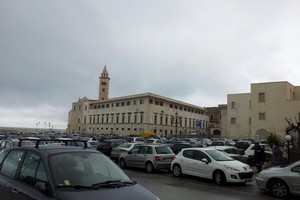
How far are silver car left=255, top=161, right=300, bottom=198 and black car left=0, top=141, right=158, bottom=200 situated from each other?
767cm

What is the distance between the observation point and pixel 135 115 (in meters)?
110

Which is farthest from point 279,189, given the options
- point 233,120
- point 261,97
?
point 233,120

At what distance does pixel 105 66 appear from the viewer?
464 ft

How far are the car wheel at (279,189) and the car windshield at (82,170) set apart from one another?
305 inches

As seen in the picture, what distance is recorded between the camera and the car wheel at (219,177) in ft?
43.6

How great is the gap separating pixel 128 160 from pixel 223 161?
673cm

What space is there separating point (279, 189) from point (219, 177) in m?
2.89

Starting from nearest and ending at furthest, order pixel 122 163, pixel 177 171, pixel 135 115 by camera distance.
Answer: pixel 177 171
pixel 122 163
pixel 135 115

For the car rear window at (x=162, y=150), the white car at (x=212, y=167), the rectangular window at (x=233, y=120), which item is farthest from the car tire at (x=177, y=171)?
the rectangular window at (x=233, y=120)

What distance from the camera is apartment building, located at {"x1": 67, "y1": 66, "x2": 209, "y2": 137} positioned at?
350ft

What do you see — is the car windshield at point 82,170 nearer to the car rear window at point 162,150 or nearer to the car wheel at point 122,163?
the car rear window at point 162,150

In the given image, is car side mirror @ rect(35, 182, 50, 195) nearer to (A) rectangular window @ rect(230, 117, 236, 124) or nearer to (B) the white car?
(B) the white car

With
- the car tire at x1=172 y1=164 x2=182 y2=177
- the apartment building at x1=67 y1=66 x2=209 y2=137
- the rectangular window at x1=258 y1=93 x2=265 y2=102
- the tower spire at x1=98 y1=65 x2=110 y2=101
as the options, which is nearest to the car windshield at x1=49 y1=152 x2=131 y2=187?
the car tire at x1=172 y1=164 x2=182 y2=177

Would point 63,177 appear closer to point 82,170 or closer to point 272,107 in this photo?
point 82,170
